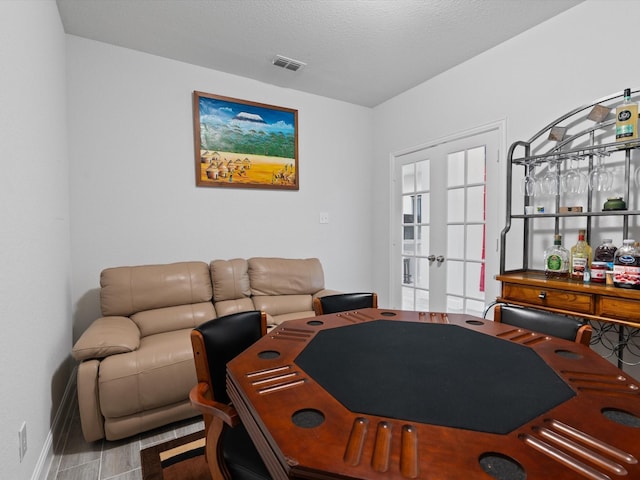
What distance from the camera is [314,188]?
3.90 m

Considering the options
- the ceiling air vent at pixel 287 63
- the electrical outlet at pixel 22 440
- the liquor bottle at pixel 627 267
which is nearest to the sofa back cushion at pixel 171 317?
the electrical outlet at pixel 22 440

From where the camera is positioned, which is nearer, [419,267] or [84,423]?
[84,423]

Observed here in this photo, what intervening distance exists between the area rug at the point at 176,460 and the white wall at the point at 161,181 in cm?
144

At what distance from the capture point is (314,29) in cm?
258

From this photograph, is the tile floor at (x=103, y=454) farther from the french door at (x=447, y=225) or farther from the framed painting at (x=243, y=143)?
the french door at (x=447, y=225)

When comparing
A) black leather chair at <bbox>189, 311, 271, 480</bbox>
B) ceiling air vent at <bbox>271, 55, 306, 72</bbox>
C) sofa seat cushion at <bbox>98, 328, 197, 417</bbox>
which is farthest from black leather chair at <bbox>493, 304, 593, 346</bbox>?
ceiling air vent at <bbox>271, 55, 306, 72</bbox>

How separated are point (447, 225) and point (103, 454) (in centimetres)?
329

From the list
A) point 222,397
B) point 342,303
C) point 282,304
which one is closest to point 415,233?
point 282,304

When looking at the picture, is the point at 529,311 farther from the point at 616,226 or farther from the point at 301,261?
the point at 301,261

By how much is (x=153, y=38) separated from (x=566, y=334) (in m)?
3.50

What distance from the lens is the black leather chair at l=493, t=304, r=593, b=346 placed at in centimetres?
141

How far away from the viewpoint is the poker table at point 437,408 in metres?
0.63

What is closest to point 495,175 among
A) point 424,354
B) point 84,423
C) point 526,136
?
point 526,136

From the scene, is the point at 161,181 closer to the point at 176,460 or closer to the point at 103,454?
the point at 103,454
